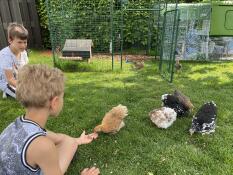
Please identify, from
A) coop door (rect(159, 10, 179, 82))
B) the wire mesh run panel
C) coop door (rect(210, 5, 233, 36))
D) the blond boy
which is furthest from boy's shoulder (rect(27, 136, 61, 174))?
coop door (rect(210, 5, 233, 36))

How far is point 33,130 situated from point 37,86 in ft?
0.78

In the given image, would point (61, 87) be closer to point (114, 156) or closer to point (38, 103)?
point (38, 103)

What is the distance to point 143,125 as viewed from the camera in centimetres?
322

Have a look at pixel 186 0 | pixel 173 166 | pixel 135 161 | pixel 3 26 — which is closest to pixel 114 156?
pixel 135 161

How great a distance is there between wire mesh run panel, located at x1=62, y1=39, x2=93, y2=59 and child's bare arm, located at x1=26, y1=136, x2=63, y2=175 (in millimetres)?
4023

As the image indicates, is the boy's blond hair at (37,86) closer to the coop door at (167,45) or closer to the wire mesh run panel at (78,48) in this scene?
the coop door at (167,45)

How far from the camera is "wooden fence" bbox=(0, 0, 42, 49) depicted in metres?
6.51

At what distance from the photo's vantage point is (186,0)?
748 centimetres

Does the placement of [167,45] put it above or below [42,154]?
below

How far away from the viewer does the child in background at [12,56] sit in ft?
11.6

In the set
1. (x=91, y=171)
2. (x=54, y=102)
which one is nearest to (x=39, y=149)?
(x=54, y=102)

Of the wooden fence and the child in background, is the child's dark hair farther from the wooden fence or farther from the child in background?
the wooden fence

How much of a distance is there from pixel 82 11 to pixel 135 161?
371 centimetres

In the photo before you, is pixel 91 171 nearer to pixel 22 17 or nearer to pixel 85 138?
pixel 85 138
